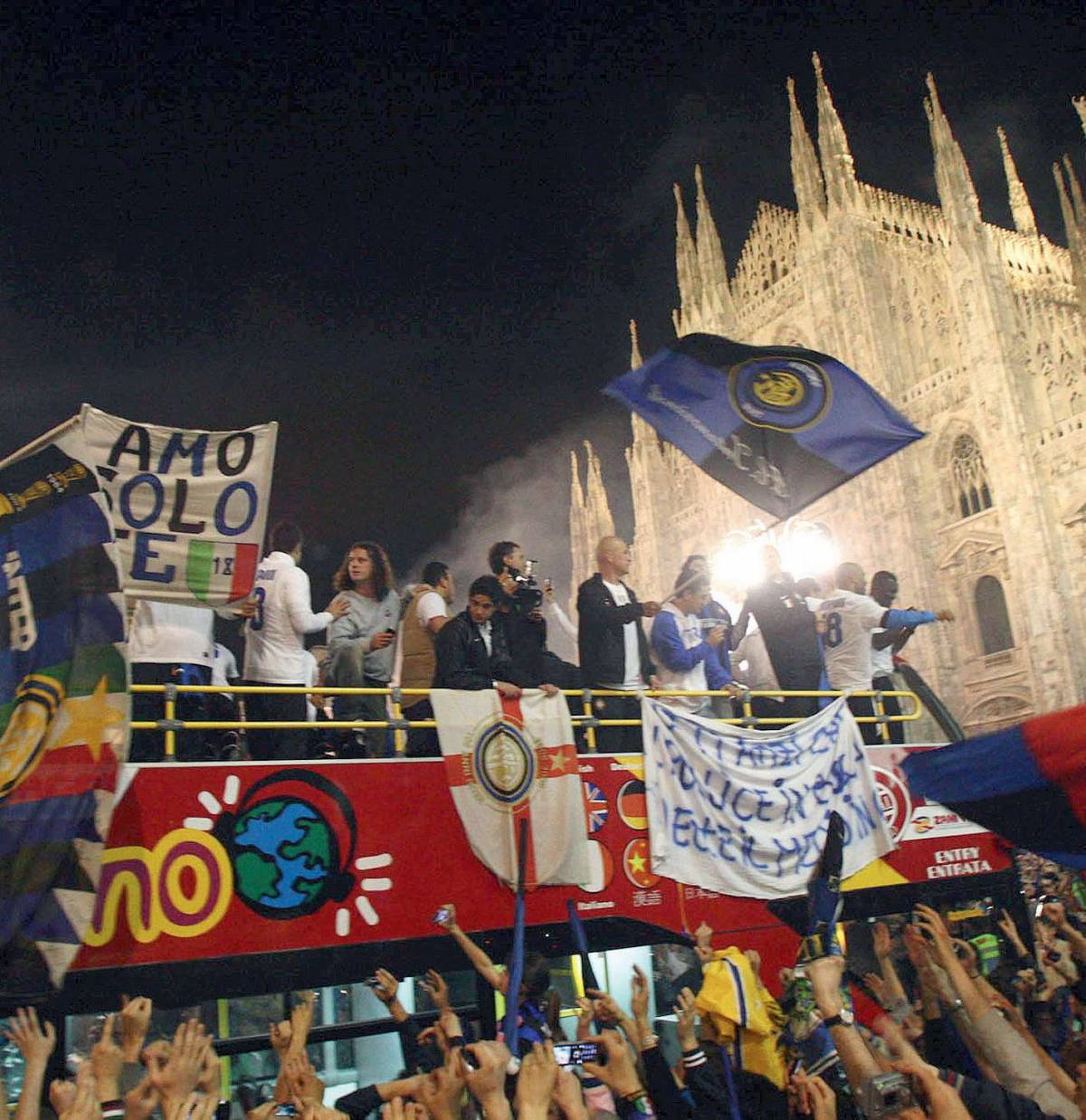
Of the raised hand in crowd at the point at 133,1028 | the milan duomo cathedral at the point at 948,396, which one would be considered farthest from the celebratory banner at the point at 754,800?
the milan duomo cathedral at the point at 948,396

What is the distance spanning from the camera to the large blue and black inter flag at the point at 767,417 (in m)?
7.98

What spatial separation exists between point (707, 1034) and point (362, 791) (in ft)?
6.94

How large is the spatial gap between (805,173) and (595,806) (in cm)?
3901

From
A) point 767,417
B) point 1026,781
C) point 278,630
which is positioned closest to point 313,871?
point 278,630

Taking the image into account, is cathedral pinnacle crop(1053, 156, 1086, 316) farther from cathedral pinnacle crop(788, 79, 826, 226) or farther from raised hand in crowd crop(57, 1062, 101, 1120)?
raised hand in crowd crop(57, 1062, 101, 1120)

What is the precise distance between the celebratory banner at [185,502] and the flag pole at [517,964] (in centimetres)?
213

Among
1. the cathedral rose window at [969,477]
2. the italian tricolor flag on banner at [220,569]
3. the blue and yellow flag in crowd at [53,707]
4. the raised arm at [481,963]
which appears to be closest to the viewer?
the blue and yellow flag in crowd at [53,707]

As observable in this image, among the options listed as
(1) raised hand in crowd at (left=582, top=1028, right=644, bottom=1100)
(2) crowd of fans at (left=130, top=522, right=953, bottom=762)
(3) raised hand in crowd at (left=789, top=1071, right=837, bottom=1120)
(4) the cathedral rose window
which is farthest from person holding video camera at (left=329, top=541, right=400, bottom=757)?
(4) the cathedral rose window

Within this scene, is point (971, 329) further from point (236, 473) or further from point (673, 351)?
point (236, 473)

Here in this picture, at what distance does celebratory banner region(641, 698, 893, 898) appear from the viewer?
6.35m

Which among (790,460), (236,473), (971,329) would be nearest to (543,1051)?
(236,473)

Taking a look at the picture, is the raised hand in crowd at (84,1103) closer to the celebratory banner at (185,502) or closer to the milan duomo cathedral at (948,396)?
the celebratory banner at (185,502)

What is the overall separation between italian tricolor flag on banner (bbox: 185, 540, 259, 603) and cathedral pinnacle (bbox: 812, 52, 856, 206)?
37.4 metres

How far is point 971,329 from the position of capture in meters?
32.5
